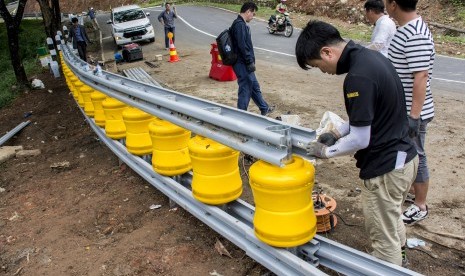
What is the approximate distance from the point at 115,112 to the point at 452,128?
4.76 m

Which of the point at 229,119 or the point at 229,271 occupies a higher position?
the point at 229,119

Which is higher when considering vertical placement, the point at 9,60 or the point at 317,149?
the point at 317,149

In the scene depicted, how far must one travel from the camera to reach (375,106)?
244 cm

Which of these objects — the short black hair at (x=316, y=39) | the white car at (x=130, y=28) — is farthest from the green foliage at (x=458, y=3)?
the short black hair at (x=316, y=39)

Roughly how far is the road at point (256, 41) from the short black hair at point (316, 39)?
7.68 meters

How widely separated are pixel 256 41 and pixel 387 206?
50.1 feet

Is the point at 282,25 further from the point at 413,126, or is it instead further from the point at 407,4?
the point at 413,126

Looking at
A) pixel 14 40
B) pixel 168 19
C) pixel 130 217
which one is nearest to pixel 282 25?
pixel 168 19

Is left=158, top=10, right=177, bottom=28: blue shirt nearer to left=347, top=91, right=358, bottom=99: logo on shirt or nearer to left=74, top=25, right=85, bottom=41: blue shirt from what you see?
left=74, top=25, right=85, bottom=41: blue shirt

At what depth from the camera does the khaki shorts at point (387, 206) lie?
268cm

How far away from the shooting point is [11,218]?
455 centimetres

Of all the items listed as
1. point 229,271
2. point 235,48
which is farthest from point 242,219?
point 235,48

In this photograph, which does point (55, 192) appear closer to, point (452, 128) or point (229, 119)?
point (229, 119)

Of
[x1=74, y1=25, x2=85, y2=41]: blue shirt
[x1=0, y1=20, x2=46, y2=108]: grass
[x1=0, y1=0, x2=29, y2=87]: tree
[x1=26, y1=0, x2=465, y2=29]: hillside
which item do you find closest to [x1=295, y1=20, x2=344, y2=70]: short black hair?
[x1=0, y1=20, x2=46, y2=108]: grass
